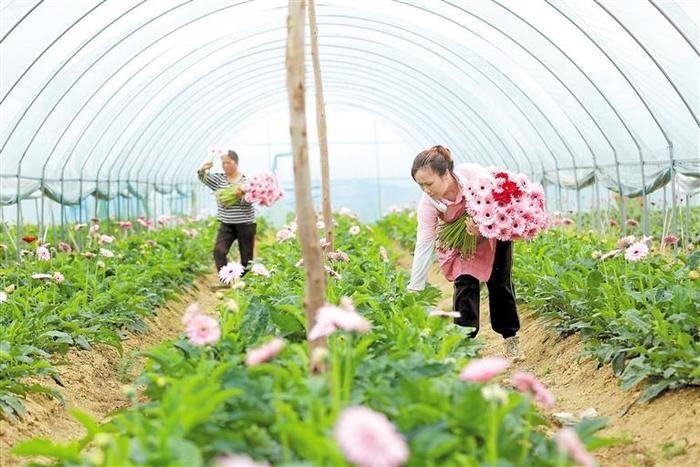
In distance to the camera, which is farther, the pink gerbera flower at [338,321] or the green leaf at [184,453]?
the pink gerbera flower at [338,321]

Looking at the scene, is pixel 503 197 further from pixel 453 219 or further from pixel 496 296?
pixel 496 296

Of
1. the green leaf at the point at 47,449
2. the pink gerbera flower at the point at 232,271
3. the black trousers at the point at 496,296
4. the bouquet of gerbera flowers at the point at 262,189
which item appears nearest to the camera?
the green leaf at the point at 47,449

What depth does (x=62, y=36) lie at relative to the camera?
1066cm

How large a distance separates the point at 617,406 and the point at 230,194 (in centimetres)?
525

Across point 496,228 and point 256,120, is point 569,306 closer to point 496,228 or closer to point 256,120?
point 496,228

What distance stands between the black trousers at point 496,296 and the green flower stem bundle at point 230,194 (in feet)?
11.7

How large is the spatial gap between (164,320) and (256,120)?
18.9 metres

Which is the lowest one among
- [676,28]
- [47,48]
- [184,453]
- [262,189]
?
[184,453]

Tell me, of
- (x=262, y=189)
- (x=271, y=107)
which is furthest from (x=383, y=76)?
(x=262, y=189)

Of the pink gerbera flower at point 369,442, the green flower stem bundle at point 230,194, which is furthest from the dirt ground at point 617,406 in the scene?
the green flower stem bundle at point 230,194

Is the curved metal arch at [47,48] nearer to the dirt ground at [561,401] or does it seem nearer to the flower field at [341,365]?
the flower field at [341,365]

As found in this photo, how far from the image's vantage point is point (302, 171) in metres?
3.69

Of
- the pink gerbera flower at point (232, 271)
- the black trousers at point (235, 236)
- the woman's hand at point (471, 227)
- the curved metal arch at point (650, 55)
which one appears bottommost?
the black trousers at point (235, 236)

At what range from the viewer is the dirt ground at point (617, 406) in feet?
15.0
